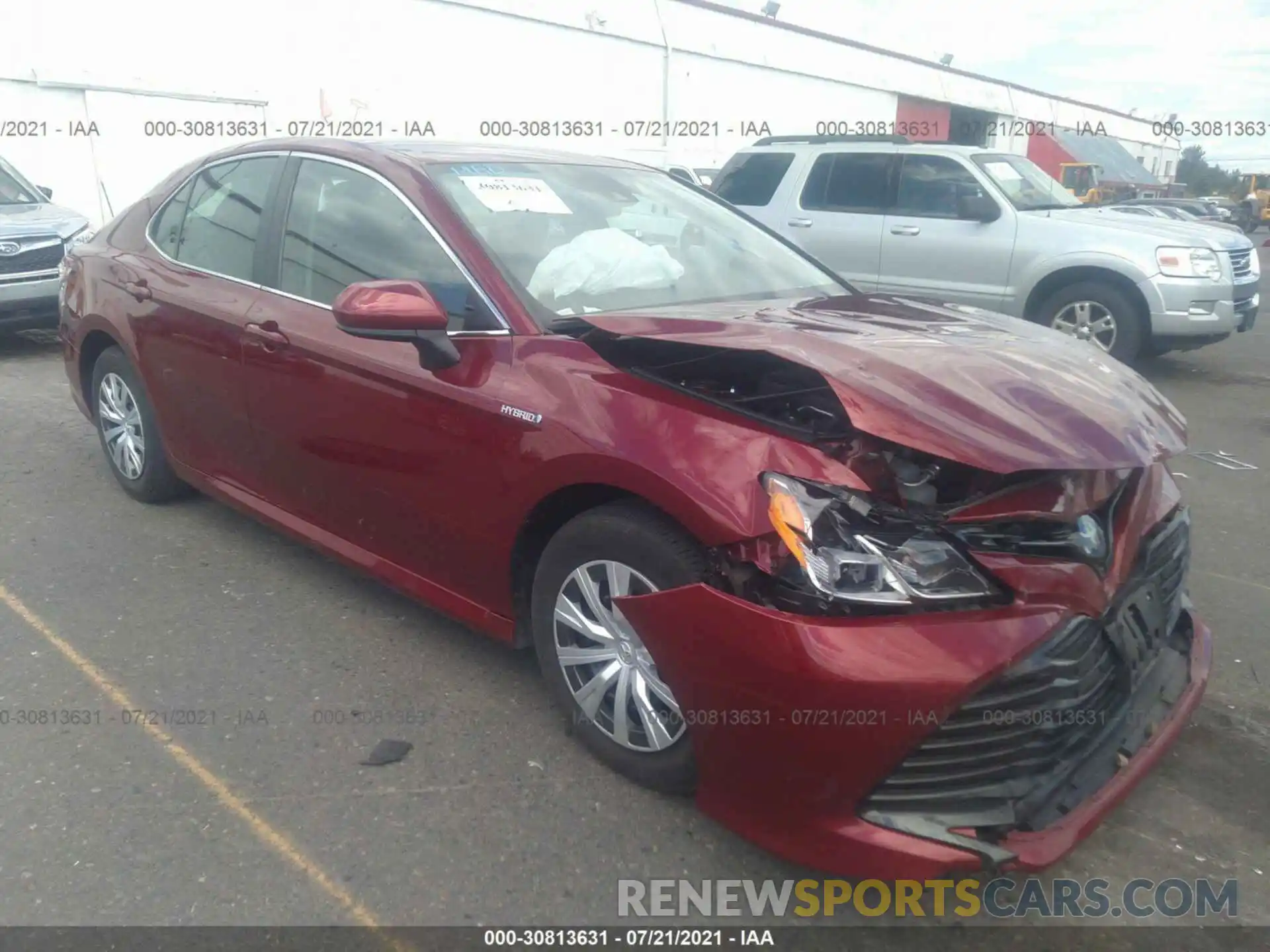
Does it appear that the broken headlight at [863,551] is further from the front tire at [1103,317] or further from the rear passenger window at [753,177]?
the rear passenger window at [753,177]

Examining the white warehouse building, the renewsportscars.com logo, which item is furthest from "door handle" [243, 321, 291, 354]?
the white warehouse building

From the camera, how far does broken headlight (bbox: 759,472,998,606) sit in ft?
7.46

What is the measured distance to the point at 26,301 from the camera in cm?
870

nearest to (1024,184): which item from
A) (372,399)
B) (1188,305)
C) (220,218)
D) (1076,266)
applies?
(1076,266)

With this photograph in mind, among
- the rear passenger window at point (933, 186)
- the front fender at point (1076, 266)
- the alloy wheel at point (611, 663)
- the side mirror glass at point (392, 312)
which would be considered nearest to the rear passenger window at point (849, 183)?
the rear passenger window at point (933, 186)

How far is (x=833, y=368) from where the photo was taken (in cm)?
247

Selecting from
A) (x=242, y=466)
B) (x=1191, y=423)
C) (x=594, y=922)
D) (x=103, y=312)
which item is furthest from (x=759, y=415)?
(x=1191, y=423)

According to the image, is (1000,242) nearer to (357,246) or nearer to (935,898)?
(357,246)

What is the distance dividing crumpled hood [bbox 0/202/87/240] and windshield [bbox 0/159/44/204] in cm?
12

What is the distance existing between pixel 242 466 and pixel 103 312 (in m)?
1.28

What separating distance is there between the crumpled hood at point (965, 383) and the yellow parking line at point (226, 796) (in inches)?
60.4

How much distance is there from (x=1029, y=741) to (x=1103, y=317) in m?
6.71

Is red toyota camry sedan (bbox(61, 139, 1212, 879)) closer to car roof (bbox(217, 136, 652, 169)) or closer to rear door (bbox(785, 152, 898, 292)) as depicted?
car roof (bbox(217, 136, 652, 169))

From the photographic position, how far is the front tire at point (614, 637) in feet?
8.39
